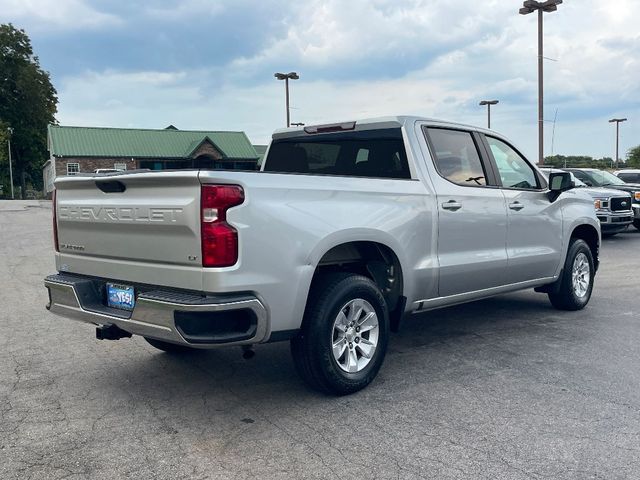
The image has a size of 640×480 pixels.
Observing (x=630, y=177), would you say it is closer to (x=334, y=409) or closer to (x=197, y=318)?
(x=334, y=409)

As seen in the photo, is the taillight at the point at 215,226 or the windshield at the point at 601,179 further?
the windshield at the point at 601,179

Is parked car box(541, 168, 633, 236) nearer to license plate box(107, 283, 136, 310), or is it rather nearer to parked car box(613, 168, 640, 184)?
parked car box(613, 168, 640, 184)

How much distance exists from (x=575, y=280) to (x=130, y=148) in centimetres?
5078

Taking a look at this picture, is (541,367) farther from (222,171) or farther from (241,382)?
(222,171)

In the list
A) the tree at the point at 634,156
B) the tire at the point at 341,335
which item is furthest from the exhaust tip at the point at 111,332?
the tree at the point at 634,156

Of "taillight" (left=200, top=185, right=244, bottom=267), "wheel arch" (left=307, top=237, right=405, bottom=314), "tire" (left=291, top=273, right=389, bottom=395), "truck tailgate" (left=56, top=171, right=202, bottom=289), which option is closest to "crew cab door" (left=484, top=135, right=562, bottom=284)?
"wheel arch" (left=307, top=237, right=405, bottom=314)

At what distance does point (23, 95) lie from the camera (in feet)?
215

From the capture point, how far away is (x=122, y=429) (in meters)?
3.92

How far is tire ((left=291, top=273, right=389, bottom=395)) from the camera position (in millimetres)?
4211

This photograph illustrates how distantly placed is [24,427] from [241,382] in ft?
4.94

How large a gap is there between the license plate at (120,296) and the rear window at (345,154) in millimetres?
1925

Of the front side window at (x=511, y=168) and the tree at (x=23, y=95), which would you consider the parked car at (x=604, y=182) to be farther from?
the tree at (x=23, y=95)

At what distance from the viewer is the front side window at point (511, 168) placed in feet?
20.3

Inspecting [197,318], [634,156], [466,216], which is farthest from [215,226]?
[634,156]
